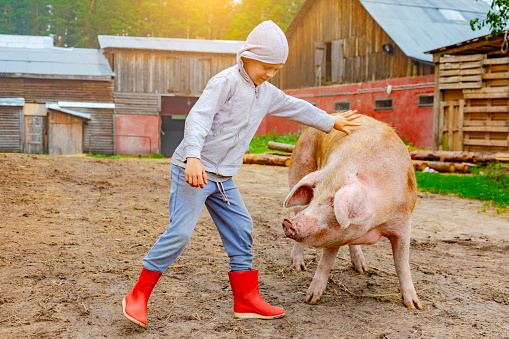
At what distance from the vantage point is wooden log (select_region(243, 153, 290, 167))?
549 inches

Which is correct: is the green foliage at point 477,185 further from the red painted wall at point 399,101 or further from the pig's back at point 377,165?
the red painted wall at point 399,101

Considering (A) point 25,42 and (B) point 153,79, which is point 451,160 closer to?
(B) point 153,79

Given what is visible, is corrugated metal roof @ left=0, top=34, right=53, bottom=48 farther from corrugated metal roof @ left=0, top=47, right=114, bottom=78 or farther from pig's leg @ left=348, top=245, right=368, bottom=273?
pig's leg @ left=348, top=245, right=368, bottom=273

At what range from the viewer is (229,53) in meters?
26.4

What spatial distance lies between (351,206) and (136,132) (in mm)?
23219

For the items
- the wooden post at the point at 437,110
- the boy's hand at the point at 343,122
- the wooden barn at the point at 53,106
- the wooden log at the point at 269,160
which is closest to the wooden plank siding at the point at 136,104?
the wooden barn at the point at 53,106

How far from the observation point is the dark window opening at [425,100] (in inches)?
711

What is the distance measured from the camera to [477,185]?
9.66 metres

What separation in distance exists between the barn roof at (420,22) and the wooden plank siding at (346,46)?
339mm

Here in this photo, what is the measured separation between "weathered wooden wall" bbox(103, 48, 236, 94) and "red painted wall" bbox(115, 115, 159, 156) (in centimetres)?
145

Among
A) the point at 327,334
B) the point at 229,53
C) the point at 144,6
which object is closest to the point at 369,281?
the point at 327,334

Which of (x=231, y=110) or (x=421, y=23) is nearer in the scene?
(x=231, y=110)

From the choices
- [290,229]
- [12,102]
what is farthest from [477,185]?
[12,102]

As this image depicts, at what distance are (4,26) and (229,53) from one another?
33.0 m
